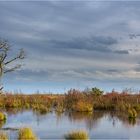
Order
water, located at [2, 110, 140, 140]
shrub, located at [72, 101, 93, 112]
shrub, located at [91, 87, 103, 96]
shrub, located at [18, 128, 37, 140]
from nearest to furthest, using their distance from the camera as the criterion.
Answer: shrub, located at [18, 128, 37, 140] < water, located at [2, 110, 140, 140] < shrub, located at [72, 101, 93, 112] < shrub, located at [91, 87, 103, 96]

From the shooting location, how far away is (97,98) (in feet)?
187

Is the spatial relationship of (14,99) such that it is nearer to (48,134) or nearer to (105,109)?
(105,109)

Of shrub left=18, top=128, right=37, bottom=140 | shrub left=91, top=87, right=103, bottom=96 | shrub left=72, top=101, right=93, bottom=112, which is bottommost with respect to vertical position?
shrub left=18, top=128, right=37, bottom=140

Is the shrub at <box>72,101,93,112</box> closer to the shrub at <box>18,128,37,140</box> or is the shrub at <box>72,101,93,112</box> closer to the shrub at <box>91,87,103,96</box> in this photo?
the shrub at <box>91,87,103,96</box>

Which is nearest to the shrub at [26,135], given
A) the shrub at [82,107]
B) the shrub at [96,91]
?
the shrub at [82,107]

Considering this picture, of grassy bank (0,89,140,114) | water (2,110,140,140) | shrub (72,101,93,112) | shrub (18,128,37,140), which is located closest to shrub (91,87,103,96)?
grassy bank (0,89,140,114)

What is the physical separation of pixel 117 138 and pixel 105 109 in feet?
88.4

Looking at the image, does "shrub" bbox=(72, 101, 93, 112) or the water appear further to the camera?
"shrub" bbox=(72, 101, 93, 112)

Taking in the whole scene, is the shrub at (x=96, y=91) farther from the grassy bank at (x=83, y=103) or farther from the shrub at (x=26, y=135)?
the shrub at (x=26, y=135)

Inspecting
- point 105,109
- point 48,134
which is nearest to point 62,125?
point 48,134

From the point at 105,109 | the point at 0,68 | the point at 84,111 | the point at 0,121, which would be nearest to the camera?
the point at 0,68


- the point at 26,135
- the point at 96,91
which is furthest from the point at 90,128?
the point at 96,91

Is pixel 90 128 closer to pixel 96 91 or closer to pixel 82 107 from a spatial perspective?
pixel 82 107

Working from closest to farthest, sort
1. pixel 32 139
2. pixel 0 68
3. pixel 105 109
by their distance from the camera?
pixel 32 139 → pixel 0 68 → pixel 105 109
